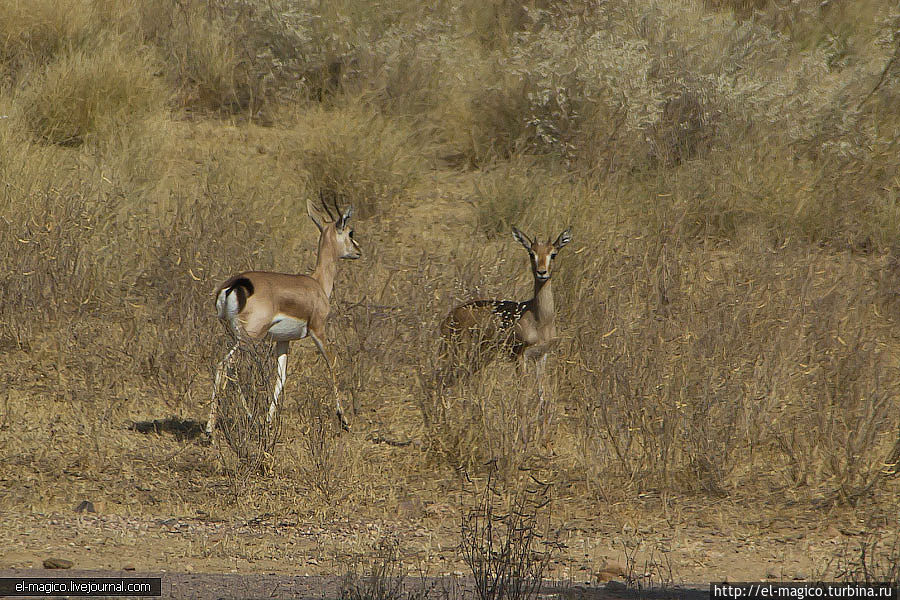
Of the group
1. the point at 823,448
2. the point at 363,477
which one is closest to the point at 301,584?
the point at 363,477

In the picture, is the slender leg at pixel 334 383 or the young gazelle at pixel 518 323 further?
the young gazelle at pixel 518 323

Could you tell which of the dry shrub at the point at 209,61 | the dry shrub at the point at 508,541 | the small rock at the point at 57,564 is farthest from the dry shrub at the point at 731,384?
the dry shrub at the point at 209,61

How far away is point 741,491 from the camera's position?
6594mm

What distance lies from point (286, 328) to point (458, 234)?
15.2 feet

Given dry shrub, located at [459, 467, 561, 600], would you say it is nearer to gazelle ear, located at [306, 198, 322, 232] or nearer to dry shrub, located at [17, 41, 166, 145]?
gazelle ear, located at [306, 198, 322, 232]

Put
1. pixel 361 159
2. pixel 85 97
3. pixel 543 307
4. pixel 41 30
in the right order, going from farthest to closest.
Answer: pixel 41 30, pixel 85 97, pixel 361 159, pixel 543 307

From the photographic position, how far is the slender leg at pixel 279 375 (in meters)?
6.80

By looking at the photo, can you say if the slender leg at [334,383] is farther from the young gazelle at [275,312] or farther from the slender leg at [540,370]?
the slender leg at [540,370]

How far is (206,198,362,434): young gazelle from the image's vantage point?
23.2 feet

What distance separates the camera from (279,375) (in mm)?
7480

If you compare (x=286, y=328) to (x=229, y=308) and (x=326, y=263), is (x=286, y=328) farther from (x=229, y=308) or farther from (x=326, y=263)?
(x=326, y=263)

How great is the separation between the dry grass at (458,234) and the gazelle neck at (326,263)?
40cm

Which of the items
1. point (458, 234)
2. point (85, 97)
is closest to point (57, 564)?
point (458, 234)

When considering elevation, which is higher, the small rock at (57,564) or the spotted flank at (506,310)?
the spotted flank at (506,310)
